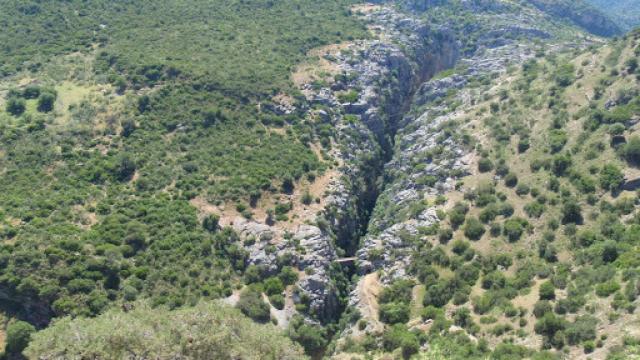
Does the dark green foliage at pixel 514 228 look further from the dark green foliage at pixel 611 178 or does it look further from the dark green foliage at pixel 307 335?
the dark green foliage at pixel 307 335

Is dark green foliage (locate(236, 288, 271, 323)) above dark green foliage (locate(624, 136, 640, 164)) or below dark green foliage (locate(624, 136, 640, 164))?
below

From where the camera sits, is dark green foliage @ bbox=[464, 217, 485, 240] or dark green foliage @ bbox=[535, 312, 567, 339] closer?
dark green foliage @ bbox=[535, 312, 567, 339]

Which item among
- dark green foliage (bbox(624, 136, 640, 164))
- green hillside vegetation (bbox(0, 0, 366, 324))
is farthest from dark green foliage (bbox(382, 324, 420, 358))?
dark green foliage (bbox(624, 136, 640, 164))

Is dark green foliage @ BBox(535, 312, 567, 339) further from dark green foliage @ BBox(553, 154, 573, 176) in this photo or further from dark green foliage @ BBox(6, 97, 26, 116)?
dark green foliage @ BBox(6, 97, 26, 116)

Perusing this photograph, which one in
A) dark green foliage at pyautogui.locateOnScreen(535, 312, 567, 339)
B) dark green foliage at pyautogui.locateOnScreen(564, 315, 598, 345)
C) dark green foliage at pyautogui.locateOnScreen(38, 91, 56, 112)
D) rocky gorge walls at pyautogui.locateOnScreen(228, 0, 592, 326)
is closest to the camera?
dark green foliage at pyautogui.locateOnScreen(564, 315, 598, 345)

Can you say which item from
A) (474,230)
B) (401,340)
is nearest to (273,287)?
(401,340)

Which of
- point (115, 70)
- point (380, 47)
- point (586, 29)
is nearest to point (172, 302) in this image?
point (115, 70)

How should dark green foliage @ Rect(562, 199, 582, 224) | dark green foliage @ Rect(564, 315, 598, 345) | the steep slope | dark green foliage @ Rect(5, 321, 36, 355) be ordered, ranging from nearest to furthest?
dark green foliage @ Rect(564, 315, 598, 345), dark green foliage @ Rect(5, 321, 36, 355), dark green foliage @ Rect(562, 199, 582, 224), the steep slope
